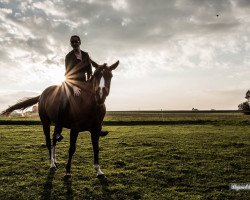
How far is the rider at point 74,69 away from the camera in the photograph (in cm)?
950

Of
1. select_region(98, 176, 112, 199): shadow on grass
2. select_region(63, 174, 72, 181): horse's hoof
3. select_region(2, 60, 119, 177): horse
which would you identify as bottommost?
select_region(98, 176, 112, 199): shadow on grass

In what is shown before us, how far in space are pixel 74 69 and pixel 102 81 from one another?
6.16ft

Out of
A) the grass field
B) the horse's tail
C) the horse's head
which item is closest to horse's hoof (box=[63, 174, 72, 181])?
the grass field

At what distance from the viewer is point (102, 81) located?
8.28 metres

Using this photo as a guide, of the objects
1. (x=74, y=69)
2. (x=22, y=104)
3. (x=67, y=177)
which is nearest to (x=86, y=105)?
(x=74, y=69)

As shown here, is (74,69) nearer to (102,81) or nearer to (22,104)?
(102,81)

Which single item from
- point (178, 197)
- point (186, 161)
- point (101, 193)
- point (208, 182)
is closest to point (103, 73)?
point (101, 193)

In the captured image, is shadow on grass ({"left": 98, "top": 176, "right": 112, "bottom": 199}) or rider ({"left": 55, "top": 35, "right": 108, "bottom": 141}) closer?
shadow on grass ({"left": 98, "top": 176, "right": 112, "bottom": 199})

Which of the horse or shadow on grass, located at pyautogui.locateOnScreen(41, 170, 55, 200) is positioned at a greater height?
the horse

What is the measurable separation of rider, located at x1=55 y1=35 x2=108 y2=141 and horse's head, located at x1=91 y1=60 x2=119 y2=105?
107 centimetres

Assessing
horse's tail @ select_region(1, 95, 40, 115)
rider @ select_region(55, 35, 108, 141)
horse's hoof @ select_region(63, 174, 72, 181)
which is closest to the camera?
horse's hoof @ select_region(63, 174, 72, 181)

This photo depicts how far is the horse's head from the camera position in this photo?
27.1 feet

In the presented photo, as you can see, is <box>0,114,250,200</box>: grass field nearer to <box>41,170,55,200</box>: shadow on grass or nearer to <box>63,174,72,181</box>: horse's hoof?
<box>41,170,55,200</box>: shadow on grass

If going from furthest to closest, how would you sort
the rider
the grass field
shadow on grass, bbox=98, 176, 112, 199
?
the rider → the grass field → shadow on grass, bbox=98, 176, 112, 199
